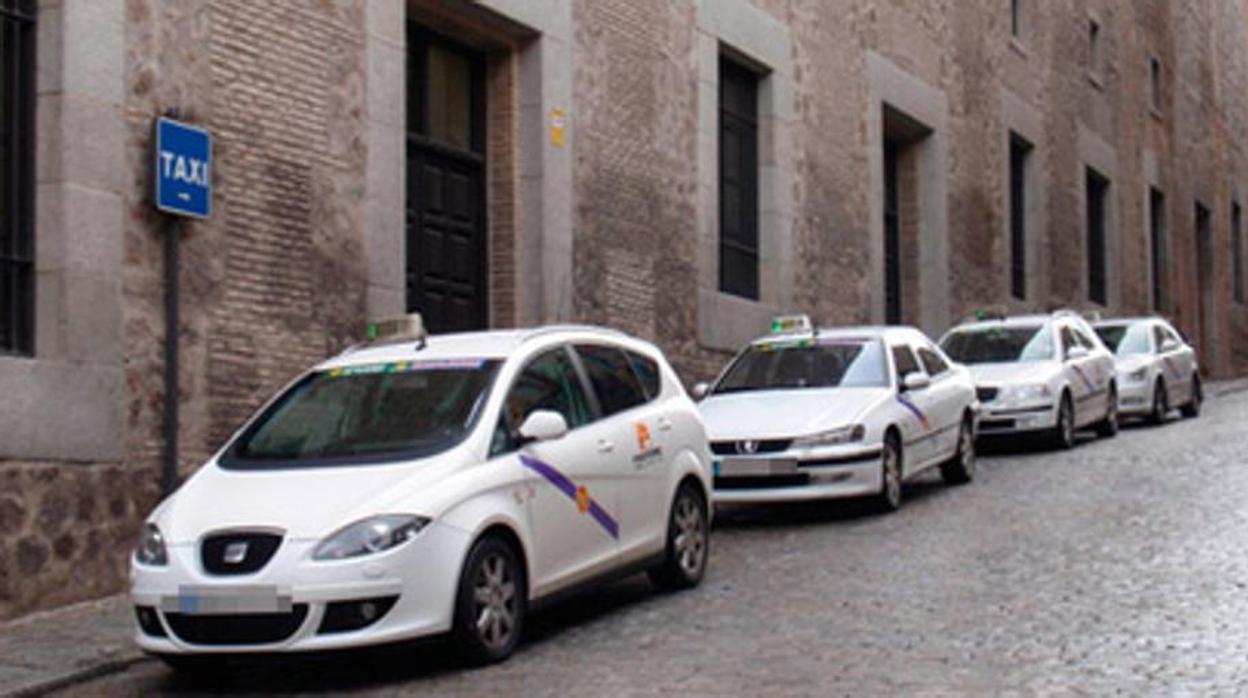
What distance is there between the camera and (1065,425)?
64.6 ft

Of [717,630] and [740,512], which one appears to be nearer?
[717,630]

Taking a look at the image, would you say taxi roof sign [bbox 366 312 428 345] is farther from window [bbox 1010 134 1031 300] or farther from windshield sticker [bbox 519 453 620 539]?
window [bbox 1010 134 1031 300]

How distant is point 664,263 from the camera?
761 inches

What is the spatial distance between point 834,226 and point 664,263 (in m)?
5.54

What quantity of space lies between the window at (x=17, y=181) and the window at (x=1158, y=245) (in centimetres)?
3519

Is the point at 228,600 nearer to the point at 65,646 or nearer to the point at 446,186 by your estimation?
the point at 65,646

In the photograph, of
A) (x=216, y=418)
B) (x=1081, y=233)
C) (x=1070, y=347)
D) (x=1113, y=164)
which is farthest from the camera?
(x=1113, y=164)

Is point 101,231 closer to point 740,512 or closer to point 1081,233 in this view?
point 740,512

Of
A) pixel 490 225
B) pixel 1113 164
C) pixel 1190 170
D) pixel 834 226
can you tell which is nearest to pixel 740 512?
pixel 490 225

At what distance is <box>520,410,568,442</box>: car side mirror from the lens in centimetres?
895

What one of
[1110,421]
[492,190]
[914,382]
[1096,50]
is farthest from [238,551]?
[1096,50]

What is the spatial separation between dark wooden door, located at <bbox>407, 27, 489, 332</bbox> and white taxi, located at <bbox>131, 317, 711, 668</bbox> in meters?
5.46

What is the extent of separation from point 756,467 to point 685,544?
3.04 m

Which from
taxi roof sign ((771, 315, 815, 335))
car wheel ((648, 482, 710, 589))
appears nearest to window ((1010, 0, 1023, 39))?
taxi roof sign ((771, 315, 815, 335))
